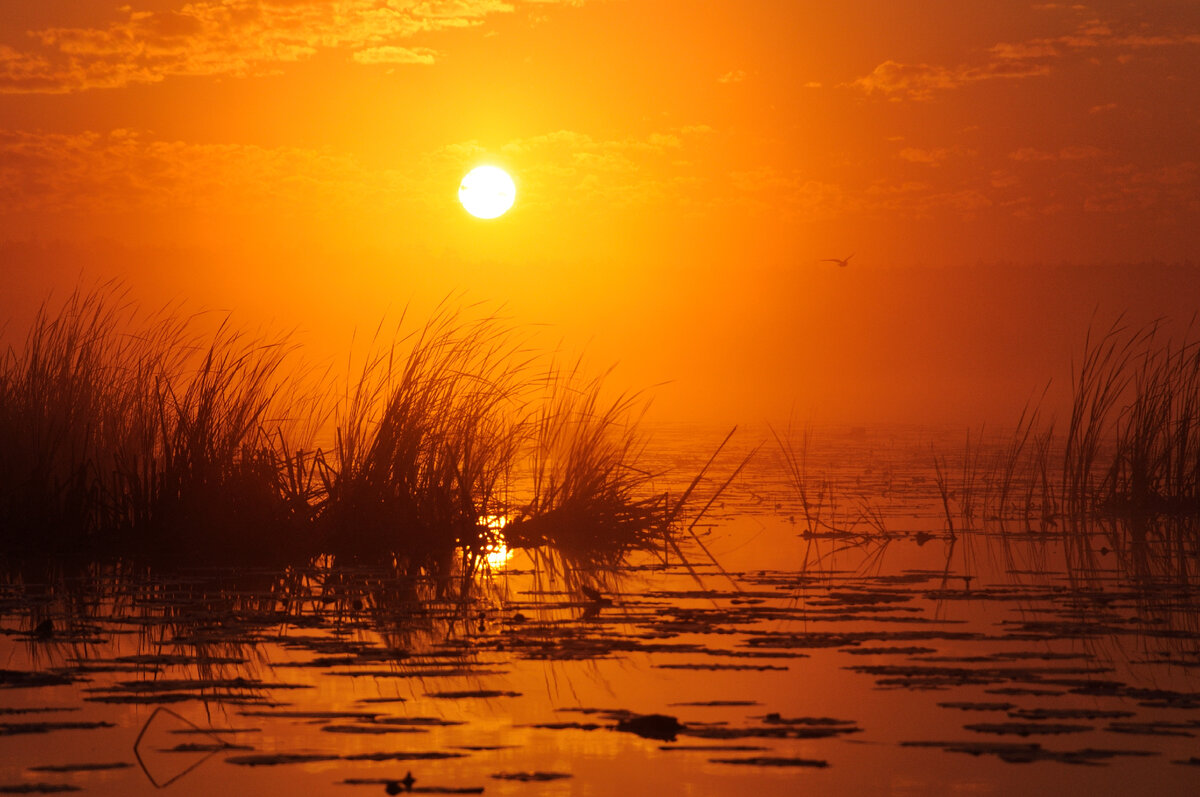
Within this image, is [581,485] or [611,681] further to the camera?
[581,485]

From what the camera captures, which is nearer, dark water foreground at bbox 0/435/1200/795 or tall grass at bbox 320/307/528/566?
dark water foreground at bbox 0/435/1200/795

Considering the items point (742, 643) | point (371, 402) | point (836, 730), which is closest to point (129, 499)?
point (371, 402)

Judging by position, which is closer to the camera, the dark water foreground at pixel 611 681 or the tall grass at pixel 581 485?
→ the dark water foreground at pixel 611 681

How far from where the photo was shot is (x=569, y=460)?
9.24 metres

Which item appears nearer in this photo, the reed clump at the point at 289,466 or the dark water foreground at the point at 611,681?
the dark water foreground at the point at 611,681

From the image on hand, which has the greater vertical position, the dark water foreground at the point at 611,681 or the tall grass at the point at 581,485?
the tall grass at the point at 581,485

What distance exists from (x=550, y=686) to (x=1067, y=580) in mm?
3431

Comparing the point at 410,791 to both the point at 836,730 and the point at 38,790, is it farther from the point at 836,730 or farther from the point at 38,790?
the point at 836,730

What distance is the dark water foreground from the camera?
3.14 metres

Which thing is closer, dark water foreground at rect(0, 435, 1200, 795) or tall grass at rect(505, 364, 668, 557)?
dark water foreground at rect(0, 435, 1200, 795)

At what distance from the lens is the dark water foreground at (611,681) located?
3143mm

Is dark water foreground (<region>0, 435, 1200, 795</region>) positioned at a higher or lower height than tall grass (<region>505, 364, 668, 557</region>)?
lower

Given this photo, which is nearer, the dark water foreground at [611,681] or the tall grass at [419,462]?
the dark water foreground at [611,681]

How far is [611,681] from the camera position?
4098 mm
